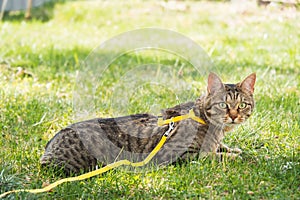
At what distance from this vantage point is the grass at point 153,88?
10.1 ft

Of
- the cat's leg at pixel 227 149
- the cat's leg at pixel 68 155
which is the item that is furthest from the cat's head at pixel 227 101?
the cat's leg at pixel 68 155

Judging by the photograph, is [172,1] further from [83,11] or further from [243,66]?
Result: [243,66]

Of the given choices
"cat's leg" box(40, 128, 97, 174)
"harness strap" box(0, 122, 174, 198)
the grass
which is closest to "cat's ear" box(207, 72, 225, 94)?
"harness strap" box(0, 122, 174, 198)

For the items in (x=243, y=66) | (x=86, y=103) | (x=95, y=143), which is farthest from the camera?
(x=243, y=66)

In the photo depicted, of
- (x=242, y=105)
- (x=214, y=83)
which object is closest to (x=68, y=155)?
(x=214, y=83)

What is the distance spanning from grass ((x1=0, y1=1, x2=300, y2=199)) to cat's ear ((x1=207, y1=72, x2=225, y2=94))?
0.50m

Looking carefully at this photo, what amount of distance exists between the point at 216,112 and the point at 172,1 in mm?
6375

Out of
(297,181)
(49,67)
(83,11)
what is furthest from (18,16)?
(297,181)

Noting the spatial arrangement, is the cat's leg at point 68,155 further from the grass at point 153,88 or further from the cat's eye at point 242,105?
the cat's eye at point 242,105

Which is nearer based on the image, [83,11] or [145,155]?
[145,155]

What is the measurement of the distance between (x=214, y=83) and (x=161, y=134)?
50 centimetres

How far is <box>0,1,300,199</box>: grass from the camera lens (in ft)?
10.1

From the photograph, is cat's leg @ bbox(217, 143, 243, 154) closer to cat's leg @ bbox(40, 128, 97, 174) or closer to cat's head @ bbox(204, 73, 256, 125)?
cat's head @ bbox(204, 73, 256, 125)

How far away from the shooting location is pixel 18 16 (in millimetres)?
8969
